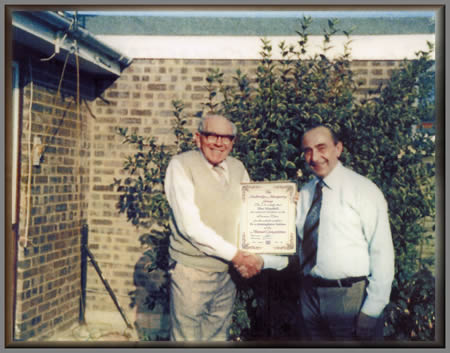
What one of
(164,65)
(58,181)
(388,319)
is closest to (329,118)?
(164,65)

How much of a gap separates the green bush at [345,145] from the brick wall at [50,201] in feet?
2.89

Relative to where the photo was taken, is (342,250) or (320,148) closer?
(342,250)

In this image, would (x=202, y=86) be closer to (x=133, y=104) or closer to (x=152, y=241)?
(x=133, y=104)

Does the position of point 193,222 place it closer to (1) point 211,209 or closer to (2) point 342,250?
(1) point 211,209

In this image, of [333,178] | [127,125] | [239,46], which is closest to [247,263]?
[333,178]

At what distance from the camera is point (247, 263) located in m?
3.36

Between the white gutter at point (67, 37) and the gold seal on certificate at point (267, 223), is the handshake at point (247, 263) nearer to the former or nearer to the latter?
the gold seal on certificate at point (267, 223)

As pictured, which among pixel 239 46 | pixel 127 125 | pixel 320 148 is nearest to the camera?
pixel 320 148

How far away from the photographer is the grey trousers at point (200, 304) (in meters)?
3.34

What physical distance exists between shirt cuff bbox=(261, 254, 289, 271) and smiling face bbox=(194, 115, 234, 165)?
88cm

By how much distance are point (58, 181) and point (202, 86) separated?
1.57 meters

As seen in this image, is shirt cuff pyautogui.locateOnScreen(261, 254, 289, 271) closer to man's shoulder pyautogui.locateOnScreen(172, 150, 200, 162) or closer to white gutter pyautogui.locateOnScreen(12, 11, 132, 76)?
man's shoulder pyautogui.locateOnScreen(172, 150, 200, 162)

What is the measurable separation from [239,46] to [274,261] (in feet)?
6.14

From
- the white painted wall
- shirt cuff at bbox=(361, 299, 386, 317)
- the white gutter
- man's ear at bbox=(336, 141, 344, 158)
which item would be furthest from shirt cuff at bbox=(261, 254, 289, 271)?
the white gutter
